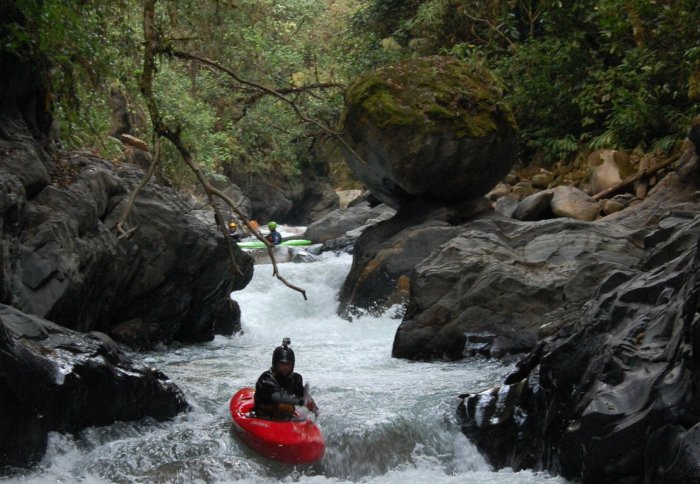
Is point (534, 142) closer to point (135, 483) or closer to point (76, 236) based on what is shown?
point (76, 236)

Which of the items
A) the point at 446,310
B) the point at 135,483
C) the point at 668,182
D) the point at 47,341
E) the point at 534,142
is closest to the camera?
the point at 135,483

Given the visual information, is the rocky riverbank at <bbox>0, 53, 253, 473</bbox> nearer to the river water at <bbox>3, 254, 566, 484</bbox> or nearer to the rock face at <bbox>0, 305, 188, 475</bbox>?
the rock face at <bbox>0, 305, 188, 475</bbox>

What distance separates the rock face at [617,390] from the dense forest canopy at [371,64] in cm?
479

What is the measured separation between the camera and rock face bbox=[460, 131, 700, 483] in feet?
15.1

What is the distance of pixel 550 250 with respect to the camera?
9.73 meters

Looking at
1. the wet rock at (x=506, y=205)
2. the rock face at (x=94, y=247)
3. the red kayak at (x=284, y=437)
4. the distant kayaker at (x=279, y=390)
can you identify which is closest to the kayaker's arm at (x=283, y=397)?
the distant kayaker at (x=279, y=390)

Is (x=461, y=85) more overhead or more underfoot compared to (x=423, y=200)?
more overhead

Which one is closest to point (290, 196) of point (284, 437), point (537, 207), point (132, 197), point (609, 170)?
point (537, 207)

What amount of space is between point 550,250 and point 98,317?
518cm

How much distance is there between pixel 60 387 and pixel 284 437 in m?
1.51

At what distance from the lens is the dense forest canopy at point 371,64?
31.0ft

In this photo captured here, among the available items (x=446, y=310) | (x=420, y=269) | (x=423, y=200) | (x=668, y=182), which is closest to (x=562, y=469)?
(x=446, y=310)

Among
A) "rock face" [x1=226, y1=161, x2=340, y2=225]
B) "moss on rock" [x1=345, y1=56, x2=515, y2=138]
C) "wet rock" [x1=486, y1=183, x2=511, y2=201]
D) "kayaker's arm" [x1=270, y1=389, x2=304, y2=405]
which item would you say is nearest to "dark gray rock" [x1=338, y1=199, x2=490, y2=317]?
"moss on rock" [x1=345, y1=56, x2=515, y2=138]

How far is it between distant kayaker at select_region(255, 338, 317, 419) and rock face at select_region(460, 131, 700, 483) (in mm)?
1333
